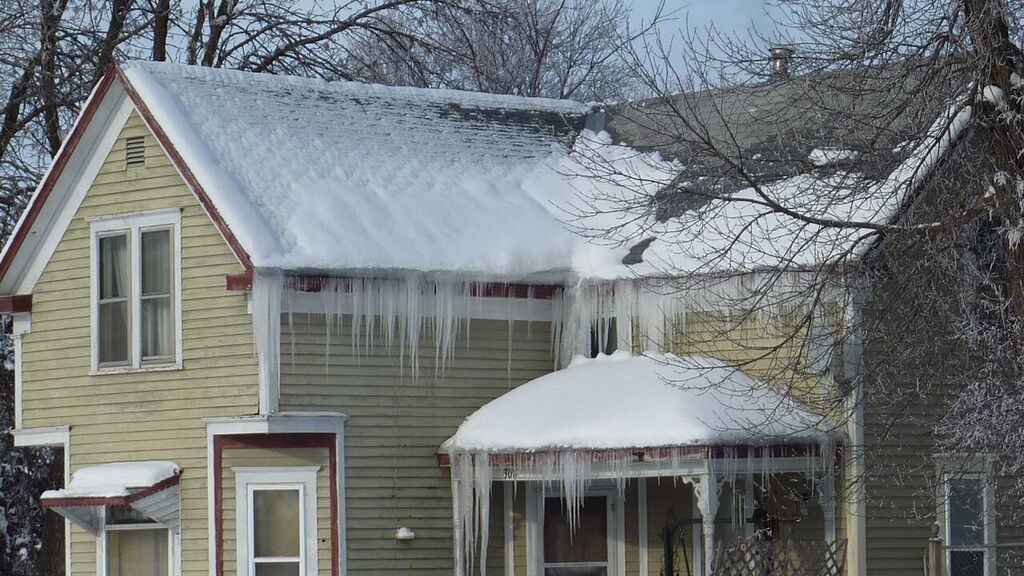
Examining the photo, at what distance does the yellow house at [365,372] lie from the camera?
16.8 m

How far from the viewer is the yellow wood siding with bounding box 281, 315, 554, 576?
17.2m

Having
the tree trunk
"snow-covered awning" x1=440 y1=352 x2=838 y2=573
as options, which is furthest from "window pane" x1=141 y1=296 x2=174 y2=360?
the tree trunk

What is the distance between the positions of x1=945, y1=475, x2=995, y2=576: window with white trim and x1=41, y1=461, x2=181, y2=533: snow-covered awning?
308 inches

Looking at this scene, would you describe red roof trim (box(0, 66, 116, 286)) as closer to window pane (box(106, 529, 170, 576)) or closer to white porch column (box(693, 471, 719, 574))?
window pane (box(106, 529, 170, 576))

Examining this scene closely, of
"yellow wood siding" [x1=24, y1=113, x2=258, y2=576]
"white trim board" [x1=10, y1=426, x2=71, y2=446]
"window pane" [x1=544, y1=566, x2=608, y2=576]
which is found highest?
"yellow wood siding" [x1=24, y1=113, x2=258, y2=576]

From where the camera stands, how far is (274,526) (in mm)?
17172

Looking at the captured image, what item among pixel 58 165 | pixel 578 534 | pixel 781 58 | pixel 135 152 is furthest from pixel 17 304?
pixel 781 58

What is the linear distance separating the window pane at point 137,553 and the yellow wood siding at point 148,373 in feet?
0.83

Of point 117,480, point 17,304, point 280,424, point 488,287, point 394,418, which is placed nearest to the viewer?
point 280,424

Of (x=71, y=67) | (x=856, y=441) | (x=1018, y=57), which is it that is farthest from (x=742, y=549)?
(x=71, y=67)

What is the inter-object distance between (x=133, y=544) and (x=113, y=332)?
7.32 feet

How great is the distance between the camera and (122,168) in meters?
18.3

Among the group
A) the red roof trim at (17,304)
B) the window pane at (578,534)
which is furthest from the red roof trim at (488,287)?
the red roof trim at (17,304)

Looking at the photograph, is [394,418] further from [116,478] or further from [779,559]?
[779,559]
